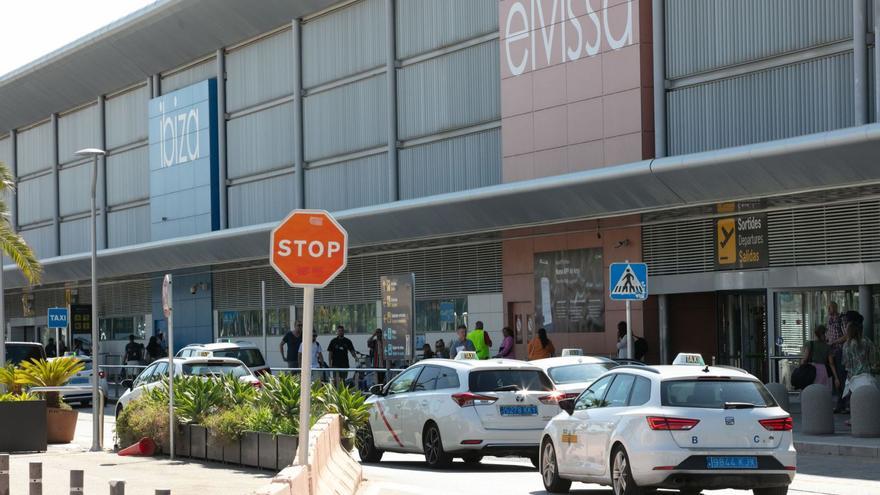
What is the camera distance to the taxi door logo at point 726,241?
31.2 m

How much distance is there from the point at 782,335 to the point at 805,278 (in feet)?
5.14

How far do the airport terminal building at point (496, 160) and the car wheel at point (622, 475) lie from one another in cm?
1210

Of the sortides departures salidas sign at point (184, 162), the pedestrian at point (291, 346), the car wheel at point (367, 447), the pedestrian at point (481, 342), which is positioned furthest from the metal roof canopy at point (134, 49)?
the car wheel at point (367, 447)

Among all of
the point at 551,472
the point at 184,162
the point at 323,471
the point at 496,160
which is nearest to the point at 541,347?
the point at 496,160

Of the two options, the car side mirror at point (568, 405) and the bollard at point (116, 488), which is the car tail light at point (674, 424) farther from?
the bollard at point (116, 488)

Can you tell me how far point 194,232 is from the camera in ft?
171

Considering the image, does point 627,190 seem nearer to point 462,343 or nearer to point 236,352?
point 462,343

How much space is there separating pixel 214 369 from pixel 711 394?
15.5 meters

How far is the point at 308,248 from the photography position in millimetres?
13211

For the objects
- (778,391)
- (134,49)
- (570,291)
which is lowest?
(778,391)

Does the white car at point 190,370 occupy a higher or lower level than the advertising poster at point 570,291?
lower

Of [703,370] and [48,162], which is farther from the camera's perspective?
[48,162]

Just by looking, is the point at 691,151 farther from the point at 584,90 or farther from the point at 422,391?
the point at 422,391

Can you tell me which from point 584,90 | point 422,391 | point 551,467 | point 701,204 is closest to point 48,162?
point 584,90
